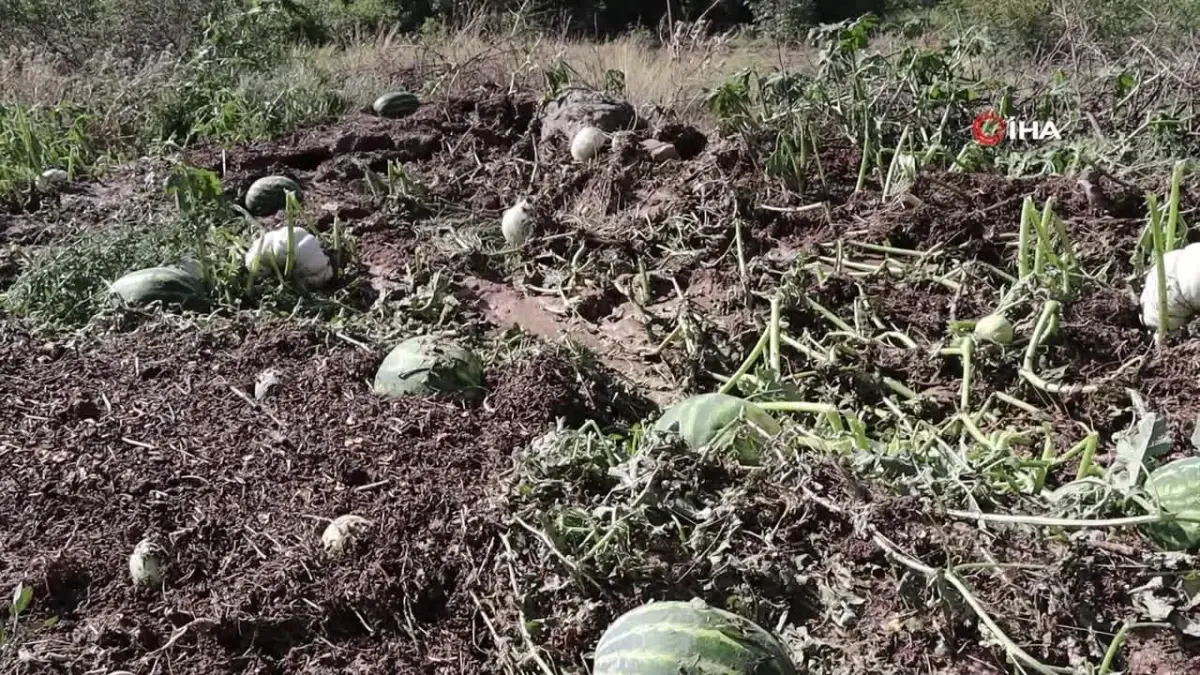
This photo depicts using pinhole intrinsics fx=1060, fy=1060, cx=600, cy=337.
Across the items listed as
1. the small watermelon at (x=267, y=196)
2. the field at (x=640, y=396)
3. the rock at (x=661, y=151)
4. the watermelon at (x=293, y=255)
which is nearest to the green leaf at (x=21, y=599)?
the field at (x=640, y=396)

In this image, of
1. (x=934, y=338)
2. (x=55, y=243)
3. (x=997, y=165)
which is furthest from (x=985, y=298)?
(x=55, y=243)

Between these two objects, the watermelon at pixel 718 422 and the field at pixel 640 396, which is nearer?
the field at pixel 640 396

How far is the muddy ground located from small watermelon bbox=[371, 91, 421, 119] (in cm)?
185

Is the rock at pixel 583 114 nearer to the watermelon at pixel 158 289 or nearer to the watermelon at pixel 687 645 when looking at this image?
the watermelon at pixel 158 289

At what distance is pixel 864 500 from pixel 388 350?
2.09 metres

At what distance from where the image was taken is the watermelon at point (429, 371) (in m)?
3.62

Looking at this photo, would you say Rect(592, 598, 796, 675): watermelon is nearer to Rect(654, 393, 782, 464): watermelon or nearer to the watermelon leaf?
Rect(654, 393, 782, 464): watermelon

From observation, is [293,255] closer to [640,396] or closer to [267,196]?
[267,196]

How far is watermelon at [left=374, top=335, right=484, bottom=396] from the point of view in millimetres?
3625

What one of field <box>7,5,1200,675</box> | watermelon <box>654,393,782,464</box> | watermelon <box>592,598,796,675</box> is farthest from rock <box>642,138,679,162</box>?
watermelon <box>592,598,796,675</box>

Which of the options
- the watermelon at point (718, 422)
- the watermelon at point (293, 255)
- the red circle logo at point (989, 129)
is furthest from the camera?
the red circle logo at point (989, 129)

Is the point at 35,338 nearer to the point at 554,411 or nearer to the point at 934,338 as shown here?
the point at 554,411

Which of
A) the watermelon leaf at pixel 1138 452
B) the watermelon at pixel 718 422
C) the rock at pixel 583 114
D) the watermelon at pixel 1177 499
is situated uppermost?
the watermelon leaf at pixel 1138 452

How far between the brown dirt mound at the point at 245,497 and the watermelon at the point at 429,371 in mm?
86
